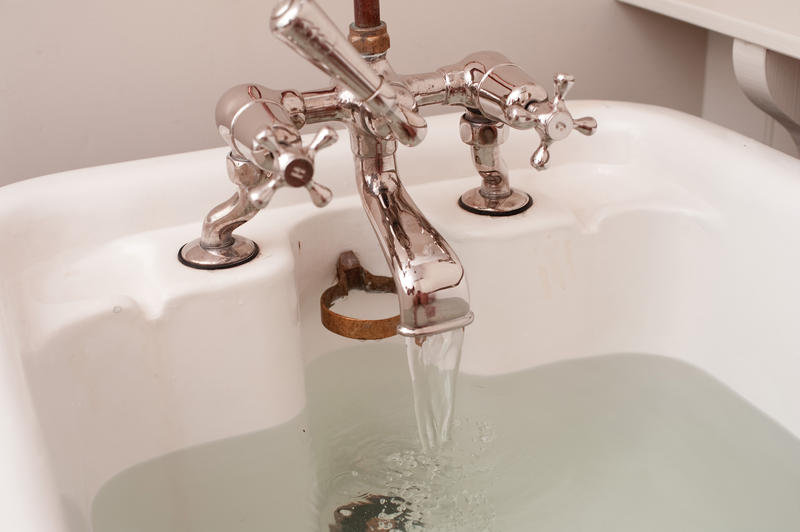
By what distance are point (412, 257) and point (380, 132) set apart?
8 cm

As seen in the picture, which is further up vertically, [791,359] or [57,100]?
[57,100]

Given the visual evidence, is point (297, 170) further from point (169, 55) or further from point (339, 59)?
point (169, 55)

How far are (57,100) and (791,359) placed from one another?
1.99 ft

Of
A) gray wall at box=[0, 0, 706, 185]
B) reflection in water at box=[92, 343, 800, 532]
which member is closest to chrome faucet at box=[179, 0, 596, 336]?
reflection in water at box=[92, 343, 800, 532]

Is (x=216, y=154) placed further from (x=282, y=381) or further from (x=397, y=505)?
(x=397, y=505)

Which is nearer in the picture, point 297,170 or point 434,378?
point 297,170

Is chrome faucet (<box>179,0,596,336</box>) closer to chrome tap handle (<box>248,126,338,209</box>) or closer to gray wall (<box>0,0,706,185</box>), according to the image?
chrome tap handle (<box>248,126,338,209</box>)

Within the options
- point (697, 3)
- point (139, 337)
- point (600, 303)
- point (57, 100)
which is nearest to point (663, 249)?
point (600, 303)

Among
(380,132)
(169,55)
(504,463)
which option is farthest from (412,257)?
(169,55)

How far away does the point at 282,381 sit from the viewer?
1.92 ft

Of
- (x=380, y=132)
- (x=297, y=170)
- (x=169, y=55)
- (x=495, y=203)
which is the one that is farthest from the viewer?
(x=169, y=55)

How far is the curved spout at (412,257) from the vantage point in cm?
50

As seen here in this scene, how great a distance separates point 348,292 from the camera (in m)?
0.66

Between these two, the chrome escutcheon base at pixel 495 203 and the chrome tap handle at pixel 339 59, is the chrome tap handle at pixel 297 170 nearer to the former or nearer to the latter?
the chrome tap handle at pixel 339 59
